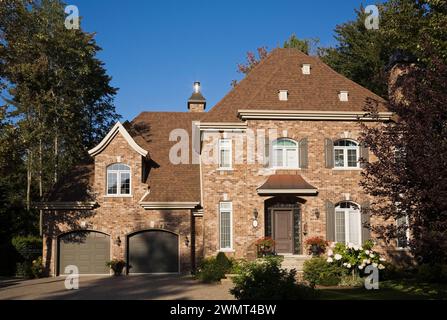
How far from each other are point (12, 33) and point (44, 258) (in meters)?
10.9

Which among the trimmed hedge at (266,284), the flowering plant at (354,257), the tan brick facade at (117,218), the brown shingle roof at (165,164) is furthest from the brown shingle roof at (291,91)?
the trimmed hedge at (266,284)

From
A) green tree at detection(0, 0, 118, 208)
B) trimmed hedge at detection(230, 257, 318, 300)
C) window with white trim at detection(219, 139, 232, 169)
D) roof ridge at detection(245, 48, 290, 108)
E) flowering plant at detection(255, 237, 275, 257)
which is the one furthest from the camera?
green tree at detection(0, 0, 118, 208)

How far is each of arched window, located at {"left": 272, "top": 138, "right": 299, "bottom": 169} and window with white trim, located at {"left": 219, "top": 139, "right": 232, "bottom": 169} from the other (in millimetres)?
2157

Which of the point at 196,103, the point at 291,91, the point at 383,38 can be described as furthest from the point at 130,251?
the point at 383,38

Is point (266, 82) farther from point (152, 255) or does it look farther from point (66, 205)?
point (66, 205)

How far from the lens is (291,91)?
2619 centimetres

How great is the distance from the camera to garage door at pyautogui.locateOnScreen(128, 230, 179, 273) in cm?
2584

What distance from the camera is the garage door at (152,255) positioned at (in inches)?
1017

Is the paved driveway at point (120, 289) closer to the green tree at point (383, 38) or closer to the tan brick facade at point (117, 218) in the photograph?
the tan brick facade at point (117, 218)

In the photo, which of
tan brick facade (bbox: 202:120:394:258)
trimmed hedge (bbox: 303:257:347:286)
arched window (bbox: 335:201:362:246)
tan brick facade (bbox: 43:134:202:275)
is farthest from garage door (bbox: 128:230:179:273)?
arched window (bbox: 335:201:362:246)

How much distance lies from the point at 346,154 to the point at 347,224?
346cm

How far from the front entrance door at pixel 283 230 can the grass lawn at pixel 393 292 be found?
18.4 feet

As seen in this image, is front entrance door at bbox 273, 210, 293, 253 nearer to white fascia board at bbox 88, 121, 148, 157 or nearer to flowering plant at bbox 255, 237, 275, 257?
flowering plant at bbox 255, 237, 275, 257
